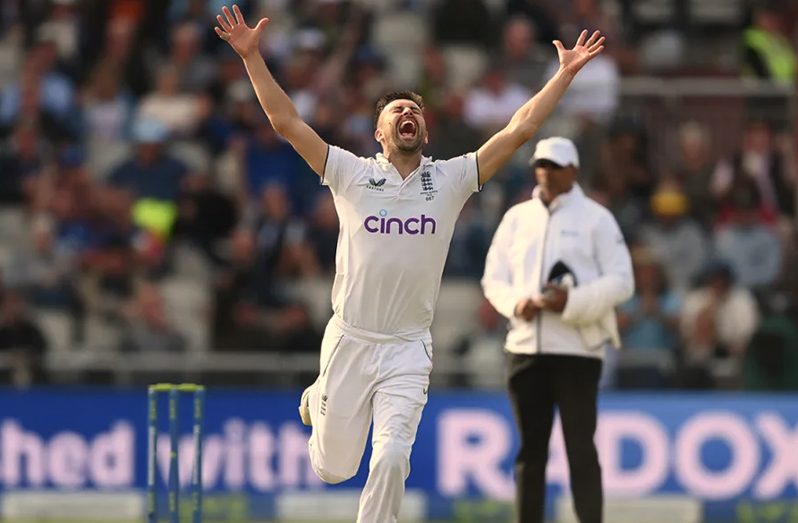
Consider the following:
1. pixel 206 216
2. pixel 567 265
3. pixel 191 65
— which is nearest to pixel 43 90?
pixel 191 65

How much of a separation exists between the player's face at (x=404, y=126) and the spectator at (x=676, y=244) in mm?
7575

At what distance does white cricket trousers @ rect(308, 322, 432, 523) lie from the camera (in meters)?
8.91

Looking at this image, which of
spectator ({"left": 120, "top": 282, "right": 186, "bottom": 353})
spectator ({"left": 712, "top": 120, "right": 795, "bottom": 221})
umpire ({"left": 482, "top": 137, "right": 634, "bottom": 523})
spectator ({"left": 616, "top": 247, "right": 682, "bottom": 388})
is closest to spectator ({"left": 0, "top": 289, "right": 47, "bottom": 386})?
spectator ({"left": 120, "top": 282, "right": 186, "bottom": 353})

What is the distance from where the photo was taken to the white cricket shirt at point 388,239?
29.8 ft

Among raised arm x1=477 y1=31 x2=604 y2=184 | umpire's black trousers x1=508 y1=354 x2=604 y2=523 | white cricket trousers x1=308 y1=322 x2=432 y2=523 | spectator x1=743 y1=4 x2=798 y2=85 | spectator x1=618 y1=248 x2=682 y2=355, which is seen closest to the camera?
white cricket trousers x1=308 y1=322 x2=432 y2=523

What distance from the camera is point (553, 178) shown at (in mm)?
10805

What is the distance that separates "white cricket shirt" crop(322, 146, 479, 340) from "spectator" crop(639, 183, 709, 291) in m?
7.45

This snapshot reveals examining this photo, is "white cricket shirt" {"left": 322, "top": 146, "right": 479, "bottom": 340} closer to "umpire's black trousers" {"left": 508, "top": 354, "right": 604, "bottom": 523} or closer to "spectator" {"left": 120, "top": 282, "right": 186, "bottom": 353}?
"umpire's black trousers" {"left": 508, "top": 354, "right": 604, "bottom": 523}

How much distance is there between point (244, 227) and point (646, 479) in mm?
4465

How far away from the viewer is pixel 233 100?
1778cm

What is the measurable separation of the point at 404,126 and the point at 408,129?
0.09 ft

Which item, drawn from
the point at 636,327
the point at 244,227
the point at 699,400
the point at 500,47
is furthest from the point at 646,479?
the point at 500,47

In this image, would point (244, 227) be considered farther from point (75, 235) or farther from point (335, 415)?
point (335, 415)

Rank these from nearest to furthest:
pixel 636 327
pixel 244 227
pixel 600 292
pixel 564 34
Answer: pixel 600 292
pixel 636 327
pixel 244 227
pixel 564 34
